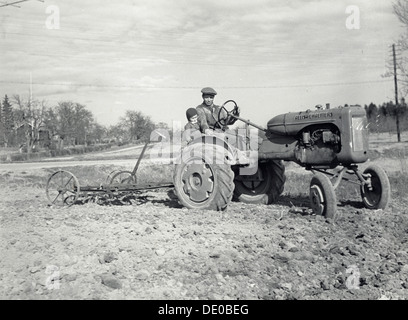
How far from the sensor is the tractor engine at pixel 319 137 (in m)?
6.44

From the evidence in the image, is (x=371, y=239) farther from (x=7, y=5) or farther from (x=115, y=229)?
(x=7, y=5)

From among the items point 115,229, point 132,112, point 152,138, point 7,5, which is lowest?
point 115,229

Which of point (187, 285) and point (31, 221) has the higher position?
point (31, 221)

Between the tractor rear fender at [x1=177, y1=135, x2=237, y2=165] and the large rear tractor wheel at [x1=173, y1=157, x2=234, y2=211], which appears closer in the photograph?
the large rear tractor wheel at [x1=173, y1=157, x2=234, y2=211]

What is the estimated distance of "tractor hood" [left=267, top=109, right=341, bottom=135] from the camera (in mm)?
6621

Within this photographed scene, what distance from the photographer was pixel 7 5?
888cm

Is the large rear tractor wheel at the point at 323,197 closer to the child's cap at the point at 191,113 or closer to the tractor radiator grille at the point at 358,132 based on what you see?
the tractor radiator grille at the point at 358,132

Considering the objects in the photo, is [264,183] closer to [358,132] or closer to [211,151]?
[211,151]

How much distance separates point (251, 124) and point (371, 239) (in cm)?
309

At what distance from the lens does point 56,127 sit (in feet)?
169

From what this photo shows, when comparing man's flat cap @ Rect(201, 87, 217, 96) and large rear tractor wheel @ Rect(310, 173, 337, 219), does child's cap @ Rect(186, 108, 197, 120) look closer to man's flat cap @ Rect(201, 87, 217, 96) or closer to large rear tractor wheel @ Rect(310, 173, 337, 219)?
man's flat cap @ Rect(201, 87, 217, 96)

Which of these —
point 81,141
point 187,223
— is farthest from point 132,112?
point 187,223

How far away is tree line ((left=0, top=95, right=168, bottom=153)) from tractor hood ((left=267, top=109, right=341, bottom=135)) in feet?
97.0

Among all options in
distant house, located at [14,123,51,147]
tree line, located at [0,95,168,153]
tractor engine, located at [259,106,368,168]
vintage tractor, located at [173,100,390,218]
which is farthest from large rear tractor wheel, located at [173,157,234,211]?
distant house, located at [14,123,51,147]
